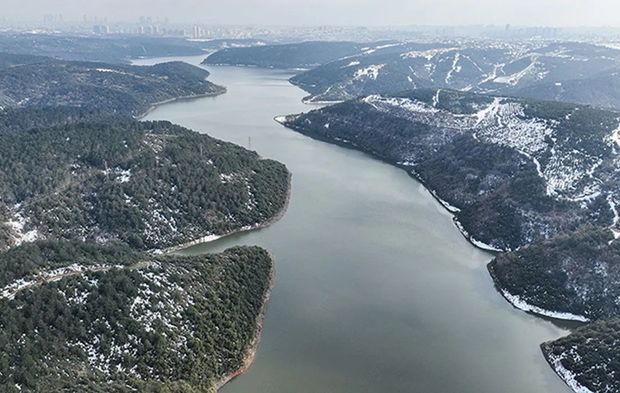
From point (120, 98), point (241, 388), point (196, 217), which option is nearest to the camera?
point (241, 388)

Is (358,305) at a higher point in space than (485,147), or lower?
lower

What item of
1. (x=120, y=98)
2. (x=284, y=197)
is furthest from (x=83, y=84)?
(x=284, y=197)

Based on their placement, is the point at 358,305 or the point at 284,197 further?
the point at 284,197

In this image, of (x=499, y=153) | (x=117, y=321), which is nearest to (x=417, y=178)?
(x=499, y=153)

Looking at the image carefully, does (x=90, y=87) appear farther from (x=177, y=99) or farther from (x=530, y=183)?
(x=530, y=183)

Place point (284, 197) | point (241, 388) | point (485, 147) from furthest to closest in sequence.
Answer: point (485, 147)
point (284, 197)
point (241, 388)

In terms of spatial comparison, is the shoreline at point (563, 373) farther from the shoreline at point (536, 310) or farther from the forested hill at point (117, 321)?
the forested hill at point (117, 321)

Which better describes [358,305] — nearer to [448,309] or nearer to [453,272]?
[448,309]

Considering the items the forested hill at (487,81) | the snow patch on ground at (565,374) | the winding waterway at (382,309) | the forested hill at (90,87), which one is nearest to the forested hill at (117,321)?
the winding waterway at (382,309)
